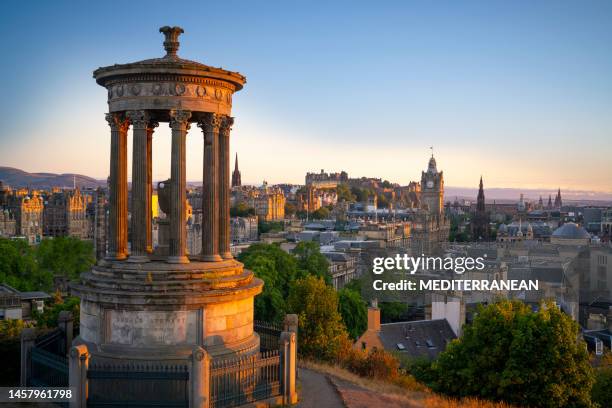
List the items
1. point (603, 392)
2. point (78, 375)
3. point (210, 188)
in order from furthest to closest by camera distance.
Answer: point (603, 392), point (210, 188), point (78, 375)

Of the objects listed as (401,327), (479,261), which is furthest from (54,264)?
(479,261)

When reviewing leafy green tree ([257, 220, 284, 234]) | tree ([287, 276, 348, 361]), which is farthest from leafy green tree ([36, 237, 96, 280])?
leafy green tree ([257, 220, 284, 234])

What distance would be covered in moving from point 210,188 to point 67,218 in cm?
13956

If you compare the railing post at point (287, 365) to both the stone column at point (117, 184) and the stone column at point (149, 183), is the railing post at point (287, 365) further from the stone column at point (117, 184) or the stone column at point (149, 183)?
the stone column at point (117, 184)

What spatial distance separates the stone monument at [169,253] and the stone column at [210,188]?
0.03m

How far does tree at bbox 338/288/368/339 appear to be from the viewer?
200 ft

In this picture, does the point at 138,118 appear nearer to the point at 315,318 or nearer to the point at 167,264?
the point at 167,264

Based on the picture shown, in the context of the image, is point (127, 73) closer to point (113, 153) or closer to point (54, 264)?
point (113, 153)

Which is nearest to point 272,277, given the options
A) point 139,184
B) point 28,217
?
point 139,184

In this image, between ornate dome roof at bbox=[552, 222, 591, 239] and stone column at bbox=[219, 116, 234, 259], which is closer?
stone column at bbox=[219, 116, 234, 259]

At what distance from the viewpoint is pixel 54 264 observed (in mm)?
83688

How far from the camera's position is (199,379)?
57.5 ft

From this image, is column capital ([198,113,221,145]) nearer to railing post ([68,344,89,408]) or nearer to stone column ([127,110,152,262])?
stone column ([127,110,152,262])

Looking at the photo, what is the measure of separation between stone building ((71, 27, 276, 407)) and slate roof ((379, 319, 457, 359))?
33.6 meters
